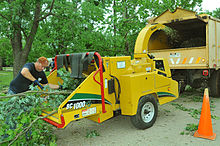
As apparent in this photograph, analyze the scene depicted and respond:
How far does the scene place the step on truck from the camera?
22.4 feet

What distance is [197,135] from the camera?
4230 millimetres

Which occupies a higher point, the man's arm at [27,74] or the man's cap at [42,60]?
the man's cap at [42,60]

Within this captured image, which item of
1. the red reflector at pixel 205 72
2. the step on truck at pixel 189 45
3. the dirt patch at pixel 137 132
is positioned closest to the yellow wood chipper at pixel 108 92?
the dirt patch at pixel 137 132

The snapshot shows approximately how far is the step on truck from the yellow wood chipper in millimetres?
2063

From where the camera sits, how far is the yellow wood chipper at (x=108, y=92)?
371 centimetres

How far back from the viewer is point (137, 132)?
4566mm

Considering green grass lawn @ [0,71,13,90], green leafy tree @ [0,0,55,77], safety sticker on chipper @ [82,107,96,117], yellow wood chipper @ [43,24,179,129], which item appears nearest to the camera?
yellow wood chipper @ [43,24,179,129]

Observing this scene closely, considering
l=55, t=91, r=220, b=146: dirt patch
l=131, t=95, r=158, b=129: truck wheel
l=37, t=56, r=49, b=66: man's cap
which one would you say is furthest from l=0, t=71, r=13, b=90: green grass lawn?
l=131, t=95, r=158, b=129: truck wheel

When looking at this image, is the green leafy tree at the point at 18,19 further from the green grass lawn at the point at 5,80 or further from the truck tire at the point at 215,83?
the truck tire at the point at 215,83

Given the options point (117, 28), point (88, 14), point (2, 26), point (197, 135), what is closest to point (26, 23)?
point (2, 26)

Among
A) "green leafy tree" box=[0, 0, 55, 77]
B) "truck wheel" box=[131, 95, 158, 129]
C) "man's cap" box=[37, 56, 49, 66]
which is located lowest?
"truck wheel" box=[131, 95, 158, 129]

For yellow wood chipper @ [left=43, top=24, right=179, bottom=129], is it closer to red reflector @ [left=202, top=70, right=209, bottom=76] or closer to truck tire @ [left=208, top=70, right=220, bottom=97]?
red reflector @ [left=202, top=70, right=209, bottom=76]

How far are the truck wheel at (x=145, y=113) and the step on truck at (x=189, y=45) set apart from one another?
2308 millimetres

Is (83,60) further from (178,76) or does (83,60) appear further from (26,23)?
(26,23)
